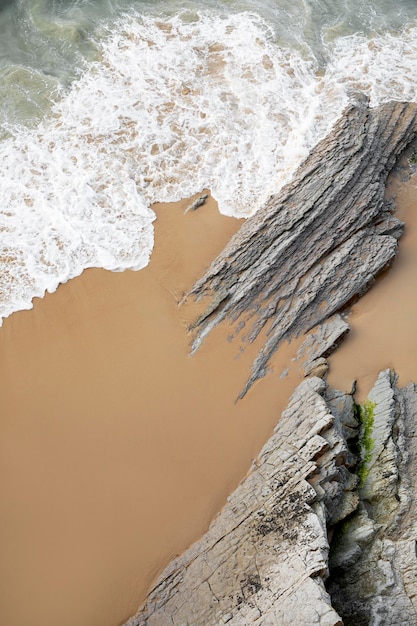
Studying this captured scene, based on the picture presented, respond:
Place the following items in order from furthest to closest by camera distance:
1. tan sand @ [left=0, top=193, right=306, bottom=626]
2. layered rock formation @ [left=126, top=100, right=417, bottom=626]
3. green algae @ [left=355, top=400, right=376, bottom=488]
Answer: green algae @ [left=355, top=400, right=376, bottom=488] < tan sand @ [left=0, top=193, right=306, bottom=626] < layered rock formation @ [left=126, top=100, right=417, bottom=626]

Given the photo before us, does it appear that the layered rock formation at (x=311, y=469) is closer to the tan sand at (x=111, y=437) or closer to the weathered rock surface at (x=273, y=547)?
the weathered rock surface at (x=273, y=547)

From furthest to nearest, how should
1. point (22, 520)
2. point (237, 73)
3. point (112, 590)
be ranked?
point (237, 73), point (22, 520), point (112, 590)

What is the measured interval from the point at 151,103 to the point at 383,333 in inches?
332

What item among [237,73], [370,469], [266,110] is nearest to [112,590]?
[370,469]

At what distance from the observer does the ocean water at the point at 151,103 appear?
38.4 feet

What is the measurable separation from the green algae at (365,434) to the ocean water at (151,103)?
5105mm

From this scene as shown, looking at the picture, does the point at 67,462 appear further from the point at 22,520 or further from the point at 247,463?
the point at 247,463

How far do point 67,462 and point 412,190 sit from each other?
29.0 feet

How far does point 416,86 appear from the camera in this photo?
1447 cm

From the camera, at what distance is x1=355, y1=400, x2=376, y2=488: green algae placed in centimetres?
773

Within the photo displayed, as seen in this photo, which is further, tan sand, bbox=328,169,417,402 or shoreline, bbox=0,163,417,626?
tan sand, bbox=328,169,417,402

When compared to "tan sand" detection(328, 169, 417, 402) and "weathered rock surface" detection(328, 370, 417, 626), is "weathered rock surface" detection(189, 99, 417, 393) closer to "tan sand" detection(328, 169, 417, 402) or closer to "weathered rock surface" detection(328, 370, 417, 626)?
"tan sand" detection(328, 169, 417, 402)

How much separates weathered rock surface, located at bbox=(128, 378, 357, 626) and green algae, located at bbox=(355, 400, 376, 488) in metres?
0.25

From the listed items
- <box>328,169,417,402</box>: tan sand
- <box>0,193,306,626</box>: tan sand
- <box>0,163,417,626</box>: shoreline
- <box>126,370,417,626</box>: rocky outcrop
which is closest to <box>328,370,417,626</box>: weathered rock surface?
<box>126,370,417,626</box>: rocky outcrop
